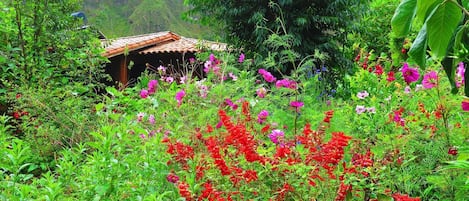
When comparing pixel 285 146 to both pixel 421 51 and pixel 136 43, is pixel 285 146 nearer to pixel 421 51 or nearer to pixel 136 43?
pixel 421 51

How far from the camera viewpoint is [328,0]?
5492mm

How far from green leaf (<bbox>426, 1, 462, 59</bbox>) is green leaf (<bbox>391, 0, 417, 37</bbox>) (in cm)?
7

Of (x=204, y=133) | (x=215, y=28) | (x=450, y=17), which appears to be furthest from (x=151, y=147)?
(x=215, y=28)

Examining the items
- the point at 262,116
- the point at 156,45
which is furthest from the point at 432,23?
the point at 156,45

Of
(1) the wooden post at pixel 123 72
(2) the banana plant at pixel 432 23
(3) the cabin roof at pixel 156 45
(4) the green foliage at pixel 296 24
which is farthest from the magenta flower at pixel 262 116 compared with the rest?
(1) the wooden post at pixel 123 72

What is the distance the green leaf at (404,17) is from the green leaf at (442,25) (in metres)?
0.07

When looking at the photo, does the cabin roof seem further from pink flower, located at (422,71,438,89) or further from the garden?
pink flower, located at (422,71,438,89)

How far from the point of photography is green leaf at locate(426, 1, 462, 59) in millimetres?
764

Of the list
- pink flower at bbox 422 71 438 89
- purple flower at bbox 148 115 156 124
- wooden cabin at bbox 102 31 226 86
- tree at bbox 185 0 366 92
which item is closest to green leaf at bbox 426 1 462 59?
pink flower at bbox 422 71 438 89

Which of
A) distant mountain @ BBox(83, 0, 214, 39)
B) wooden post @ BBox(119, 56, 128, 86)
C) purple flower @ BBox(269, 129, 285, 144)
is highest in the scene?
purple flower @ BBox(269, 129, 285, 144)

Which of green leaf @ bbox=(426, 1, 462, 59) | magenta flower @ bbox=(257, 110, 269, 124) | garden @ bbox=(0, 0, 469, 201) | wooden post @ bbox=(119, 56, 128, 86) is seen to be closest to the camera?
green leaf @ bbox=(426, 1, 462, 59)

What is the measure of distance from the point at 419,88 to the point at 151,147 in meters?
1.71

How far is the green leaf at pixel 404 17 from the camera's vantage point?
84 centimetres

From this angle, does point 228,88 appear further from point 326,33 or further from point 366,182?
point 326,33
